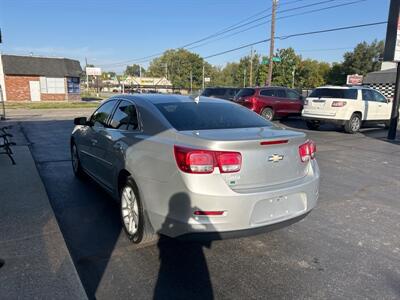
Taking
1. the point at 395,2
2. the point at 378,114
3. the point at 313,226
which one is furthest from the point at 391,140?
the point at 313,226

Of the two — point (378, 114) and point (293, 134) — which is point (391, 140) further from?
point (293, 134)

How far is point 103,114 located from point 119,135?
1.10 m

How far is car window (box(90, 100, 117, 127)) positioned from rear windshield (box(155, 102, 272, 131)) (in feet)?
4.01

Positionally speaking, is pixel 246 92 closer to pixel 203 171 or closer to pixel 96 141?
pixel 96 141

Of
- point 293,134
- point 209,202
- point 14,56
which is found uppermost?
point 14,56

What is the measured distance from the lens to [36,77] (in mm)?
37625

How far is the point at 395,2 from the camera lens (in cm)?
1080

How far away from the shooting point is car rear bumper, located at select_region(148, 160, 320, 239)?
9.46 feet

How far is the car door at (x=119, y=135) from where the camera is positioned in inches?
153

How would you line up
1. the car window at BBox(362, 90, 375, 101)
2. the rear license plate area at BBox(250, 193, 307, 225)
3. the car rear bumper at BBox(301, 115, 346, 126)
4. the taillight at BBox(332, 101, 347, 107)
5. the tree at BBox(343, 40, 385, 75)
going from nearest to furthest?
1. the rear license plate area at BBox(250, 193, 307, 225)
2. the taillight at BBox(332, 101, 347, 107)
3. the car rear bumper at BBox(301, 115, 346, 126)
4. the car window at BBox(362, 90, 375, 101)
5. the tree at BBox(343, 40, 385, 75)

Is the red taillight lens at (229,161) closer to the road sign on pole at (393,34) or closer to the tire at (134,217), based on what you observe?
the tire at (134,217)

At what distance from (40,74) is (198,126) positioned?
1541 inches

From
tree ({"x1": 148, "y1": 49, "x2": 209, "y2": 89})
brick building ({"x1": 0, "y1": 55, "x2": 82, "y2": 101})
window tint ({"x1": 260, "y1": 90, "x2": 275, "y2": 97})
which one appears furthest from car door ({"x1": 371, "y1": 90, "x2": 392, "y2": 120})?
tree ({"x1": 148, "y1": 49, "x2": 209, "y2": 89})

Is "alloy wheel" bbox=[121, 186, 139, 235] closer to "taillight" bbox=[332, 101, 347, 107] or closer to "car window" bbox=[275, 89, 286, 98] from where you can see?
"taillight" bbox=[332, 101, 347, 107]
